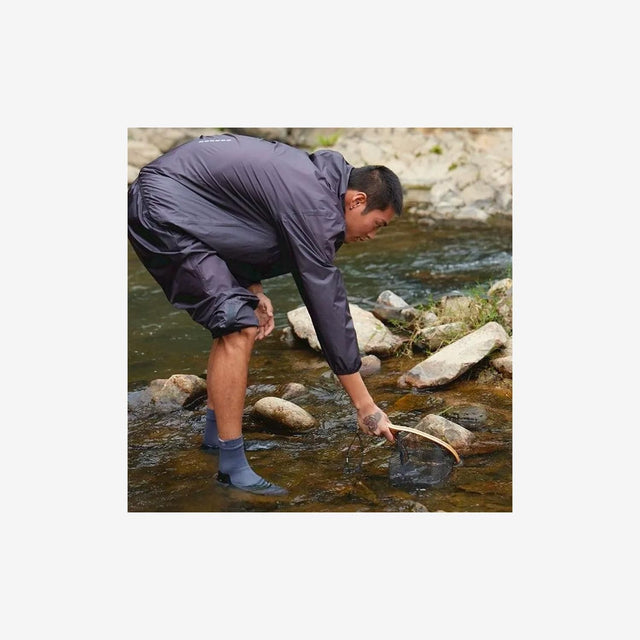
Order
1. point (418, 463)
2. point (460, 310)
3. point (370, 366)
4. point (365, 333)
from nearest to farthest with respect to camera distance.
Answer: point (418, 463)
point (370, 366)
point (365, 333)
point (460, 310)

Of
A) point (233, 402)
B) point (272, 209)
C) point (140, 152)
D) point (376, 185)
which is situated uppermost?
point (140, 152)

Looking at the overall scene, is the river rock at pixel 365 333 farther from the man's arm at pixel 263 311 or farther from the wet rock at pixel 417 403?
the man's arm at pixel 263 311

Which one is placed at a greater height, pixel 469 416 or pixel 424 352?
pixel 424 352

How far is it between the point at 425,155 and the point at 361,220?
11.4m

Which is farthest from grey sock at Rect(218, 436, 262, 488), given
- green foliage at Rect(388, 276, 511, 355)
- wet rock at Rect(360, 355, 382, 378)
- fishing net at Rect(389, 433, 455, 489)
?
green foliage at Rect(388, 276, 511, 355)

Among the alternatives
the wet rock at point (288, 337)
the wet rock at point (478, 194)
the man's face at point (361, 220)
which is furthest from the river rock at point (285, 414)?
the wet rock at point (478, 194)

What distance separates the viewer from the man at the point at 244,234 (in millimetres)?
3574

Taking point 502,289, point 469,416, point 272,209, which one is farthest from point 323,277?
point 502,289

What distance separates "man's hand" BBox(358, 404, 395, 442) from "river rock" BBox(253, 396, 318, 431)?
2.54 ft

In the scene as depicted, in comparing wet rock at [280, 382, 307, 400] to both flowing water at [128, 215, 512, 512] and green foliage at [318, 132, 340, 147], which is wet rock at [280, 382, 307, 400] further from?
green foliage at [318, 132, 340, 147]

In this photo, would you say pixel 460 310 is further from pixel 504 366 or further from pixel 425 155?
pixel 425 155

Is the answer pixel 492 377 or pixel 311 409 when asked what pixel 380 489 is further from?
pixel 492 377

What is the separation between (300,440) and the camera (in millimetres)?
4293

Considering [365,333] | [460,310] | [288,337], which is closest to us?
[365,333]
